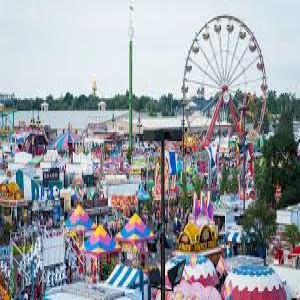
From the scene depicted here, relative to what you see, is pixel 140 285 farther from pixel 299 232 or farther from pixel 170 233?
pixel 170 233

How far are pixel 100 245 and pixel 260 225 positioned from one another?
4.62 meters

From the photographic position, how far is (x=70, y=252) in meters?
15.4

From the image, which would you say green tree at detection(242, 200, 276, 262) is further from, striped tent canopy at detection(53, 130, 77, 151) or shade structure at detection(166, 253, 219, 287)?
striped tent canopy at detection(53, 130, 77, 151)

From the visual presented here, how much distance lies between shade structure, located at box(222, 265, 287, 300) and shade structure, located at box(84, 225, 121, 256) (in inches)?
185

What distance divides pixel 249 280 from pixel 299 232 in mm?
4919

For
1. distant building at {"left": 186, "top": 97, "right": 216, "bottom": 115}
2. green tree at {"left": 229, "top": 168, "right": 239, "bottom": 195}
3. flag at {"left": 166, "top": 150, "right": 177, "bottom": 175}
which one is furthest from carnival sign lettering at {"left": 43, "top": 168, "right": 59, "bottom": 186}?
distant building at {"left": 186, "top": 97, "right": 216, "bottom": 115}

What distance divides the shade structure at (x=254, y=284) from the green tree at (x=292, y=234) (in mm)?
4183

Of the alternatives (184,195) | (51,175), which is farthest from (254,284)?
(51,175)

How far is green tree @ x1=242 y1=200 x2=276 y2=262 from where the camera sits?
1766 centimetres

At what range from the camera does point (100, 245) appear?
52.0 feet

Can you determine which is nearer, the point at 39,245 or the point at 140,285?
the point at 140,285

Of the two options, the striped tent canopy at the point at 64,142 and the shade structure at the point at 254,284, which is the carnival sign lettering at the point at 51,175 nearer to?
the striped tent canopy at the point at 64,142

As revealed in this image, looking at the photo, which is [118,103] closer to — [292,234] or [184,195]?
[184,195]

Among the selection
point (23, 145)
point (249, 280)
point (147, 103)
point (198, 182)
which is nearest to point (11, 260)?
point (249, 280)
